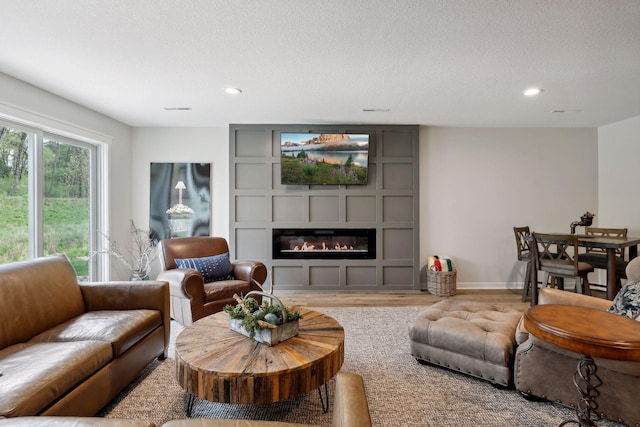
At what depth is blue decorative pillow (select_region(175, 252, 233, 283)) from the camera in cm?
331

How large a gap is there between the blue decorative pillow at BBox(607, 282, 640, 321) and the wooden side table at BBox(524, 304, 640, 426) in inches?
6.9

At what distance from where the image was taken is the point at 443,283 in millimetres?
4270

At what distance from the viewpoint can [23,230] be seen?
3020mm

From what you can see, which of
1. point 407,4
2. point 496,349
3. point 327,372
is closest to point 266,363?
point 327,372

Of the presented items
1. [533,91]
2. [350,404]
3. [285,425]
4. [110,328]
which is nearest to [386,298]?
[533,91]

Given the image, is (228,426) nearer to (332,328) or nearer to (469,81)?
(332,328)

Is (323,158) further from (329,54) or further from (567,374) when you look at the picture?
(567,374)

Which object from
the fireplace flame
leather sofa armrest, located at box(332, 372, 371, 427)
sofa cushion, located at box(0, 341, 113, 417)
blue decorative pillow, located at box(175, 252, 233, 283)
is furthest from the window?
leather sofa armrest, located at box(332, 372, 371, 427)

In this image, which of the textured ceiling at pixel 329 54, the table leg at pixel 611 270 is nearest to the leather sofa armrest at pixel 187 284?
the textured ceiling at pixel 329 54

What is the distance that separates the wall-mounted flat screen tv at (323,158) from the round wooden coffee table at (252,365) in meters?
2.82

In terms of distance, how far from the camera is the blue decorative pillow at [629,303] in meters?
1.63

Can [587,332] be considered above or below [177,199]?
below

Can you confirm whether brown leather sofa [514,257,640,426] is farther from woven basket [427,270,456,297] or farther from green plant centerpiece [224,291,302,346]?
woven basket [427,270,456,297]

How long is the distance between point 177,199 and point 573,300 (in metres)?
4.67
